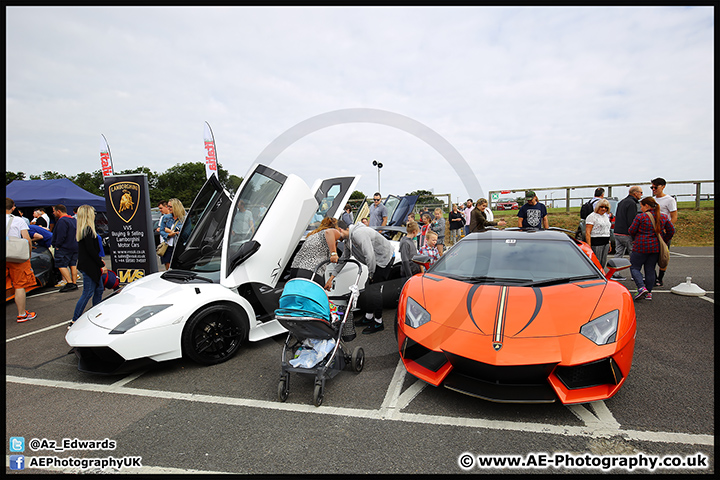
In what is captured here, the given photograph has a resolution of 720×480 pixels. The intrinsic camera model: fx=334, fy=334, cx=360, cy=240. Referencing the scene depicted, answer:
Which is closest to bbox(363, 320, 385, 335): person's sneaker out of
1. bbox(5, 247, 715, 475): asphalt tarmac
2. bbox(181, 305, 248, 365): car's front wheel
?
bbox(5, 247, 715, 475): asphalt tarmac

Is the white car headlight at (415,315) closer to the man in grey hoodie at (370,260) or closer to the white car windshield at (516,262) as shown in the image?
the white car windshield at (516,262)

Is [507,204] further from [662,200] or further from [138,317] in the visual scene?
[138,317]

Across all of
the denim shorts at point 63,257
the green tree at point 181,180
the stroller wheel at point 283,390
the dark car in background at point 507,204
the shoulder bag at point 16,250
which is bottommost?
the stroller wheel at point 283,390

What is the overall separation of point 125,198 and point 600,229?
876 cm

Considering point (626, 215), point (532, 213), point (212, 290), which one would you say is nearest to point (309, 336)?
point (212, 290)

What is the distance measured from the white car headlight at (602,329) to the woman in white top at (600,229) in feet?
14.3

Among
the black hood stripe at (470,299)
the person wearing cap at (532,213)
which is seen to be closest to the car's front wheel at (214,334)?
the black hood stripe at (470,299)

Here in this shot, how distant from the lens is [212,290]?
11.9 ft

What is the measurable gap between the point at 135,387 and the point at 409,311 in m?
2.71

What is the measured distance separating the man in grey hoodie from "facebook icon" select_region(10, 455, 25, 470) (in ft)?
9.32

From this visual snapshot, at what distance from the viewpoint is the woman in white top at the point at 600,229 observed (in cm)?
610

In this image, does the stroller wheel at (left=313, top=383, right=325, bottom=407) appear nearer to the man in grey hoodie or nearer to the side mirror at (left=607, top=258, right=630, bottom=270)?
the man in grey hoodie

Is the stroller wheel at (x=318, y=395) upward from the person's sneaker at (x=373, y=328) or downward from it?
downward

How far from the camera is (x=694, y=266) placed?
770 cm
